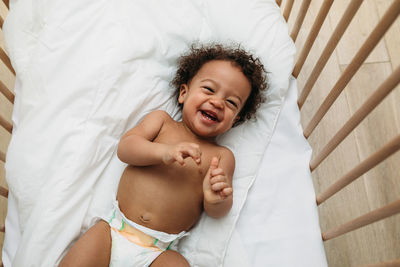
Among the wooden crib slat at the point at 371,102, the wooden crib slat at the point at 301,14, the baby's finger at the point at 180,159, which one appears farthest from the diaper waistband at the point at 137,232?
the wooden crib slat at the point at 301,14

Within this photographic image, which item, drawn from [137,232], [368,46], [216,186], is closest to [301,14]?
A: [368,46]

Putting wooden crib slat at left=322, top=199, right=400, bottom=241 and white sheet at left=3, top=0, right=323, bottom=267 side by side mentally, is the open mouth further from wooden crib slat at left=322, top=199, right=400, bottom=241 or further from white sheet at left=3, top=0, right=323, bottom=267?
wooden crib slat at left=322, top=199, right=400, bottom=241

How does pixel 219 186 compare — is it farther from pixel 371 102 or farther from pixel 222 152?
pixel 371 102

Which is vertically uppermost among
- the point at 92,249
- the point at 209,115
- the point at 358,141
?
the point at 209,115

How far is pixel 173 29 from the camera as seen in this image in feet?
3.53

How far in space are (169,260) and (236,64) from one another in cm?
56

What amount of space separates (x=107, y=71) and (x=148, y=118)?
7.0 inches

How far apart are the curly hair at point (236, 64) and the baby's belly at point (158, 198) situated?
0.28m

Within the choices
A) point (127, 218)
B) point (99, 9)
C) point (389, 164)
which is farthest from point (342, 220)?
point (99, 9)

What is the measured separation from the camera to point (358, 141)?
128 centimetres

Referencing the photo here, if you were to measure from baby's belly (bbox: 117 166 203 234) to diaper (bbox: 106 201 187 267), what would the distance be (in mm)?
17

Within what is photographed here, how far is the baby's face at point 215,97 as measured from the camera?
3.02 ft

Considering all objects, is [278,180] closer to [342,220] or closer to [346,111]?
[342,220]

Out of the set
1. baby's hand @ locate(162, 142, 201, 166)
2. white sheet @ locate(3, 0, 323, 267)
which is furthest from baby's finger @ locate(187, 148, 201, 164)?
white sheet @ locate(3, 0, 323, 267)
